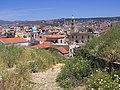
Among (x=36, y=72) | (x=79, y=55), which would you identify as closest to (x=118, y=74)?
(x=79, y=55)

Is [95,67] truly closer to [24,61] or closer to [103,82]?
[103,82]

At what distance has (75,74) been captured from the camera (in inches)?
309

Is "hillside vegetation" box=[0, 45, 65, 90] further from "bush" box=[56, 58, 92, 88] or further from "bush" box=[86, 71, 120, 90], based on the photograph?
"bush" box=[86, 71, 120, 90]

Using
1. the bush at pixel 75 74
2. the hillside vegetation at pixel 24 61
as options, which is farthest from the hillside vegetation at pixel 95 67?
the hillside vegetation at pixel 24 61

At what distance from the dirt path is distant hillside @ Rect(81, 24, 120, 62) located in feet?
4.12

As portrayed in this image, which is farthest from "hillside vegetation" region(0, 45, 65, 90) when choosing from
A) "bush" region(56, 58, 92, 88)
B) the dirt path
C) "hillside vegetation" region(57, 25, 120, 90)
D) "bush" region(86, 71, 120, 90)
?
"bush" region(86, 71, 120, 90)

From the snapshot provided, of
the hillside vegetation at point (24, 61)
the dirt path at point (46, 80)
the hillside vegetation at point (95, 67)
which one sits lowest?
the dirt path at point (46, 80)

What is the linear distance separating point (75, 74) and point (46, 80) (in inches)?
42.5

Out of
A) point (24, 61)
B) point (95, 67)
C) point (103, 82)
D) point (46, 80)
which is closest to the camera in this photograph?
point (103, 82)

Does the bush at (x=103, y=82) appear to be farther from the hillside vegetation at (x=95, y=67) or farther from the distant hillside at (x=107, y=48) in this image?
the distant hillside at (x=107, y=48)

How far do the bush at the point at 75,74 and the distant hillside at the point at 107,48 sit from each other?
42cm

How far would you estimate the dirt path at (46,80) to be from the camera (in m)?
7.67

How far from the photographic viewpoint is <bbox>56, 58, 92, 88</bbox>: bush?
24.3 ft

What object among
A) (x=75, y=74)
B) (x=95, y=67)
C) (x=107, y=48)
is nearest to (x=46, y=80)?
(x=75, y=74)
